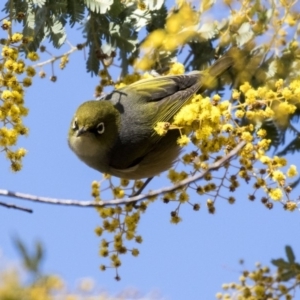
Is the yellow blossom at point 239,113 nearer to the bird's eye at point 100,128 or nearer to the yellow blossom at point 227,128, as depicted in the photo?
the yellow blossom at point 227,128

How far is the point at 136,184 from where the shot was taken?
16.4 feet

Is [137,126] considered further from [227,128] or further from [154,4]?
[227,128]

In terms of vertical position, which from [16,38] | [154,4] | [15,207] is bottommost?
[15,207]

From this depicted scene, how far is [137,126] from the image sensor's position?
5.32m

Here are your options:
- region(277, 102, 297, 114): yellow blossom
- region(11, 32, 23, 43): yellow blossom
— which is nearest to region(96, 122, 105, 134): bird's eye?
region(11, 32, 23, 43): yellow blossom

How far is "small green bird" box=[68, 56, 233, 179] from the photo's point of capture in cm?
516

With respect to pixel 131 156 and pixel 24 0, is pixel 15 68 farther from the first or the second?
pixel 131 156

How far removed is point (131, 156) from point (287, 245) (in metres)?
1.54

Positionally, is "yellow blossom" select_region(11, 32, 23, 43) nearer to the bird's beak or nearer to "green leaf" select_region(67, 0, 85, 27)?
"green leaf" select_region(67, 0, 85, 27)

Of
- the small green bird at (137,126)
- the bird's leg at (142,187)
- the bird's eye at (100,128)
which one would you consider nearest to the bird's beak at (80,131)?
the small green bird at (137,126)

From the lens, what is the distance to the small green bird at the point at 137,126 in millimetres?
5156

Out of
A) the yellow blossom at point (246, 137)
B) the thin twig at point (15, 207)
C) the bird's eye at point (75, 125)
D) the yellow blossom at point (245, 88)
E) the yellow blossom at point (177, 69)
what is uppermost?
the yellow blossom at point (177, 69)

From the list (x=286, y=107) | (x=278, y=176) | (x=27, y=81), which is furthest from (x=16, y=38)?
(x=278, y=176)

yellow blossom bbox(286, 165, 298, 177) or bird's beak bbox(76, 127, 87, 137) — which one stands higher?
bird's beak bbox(76, 127, 87, 137)
